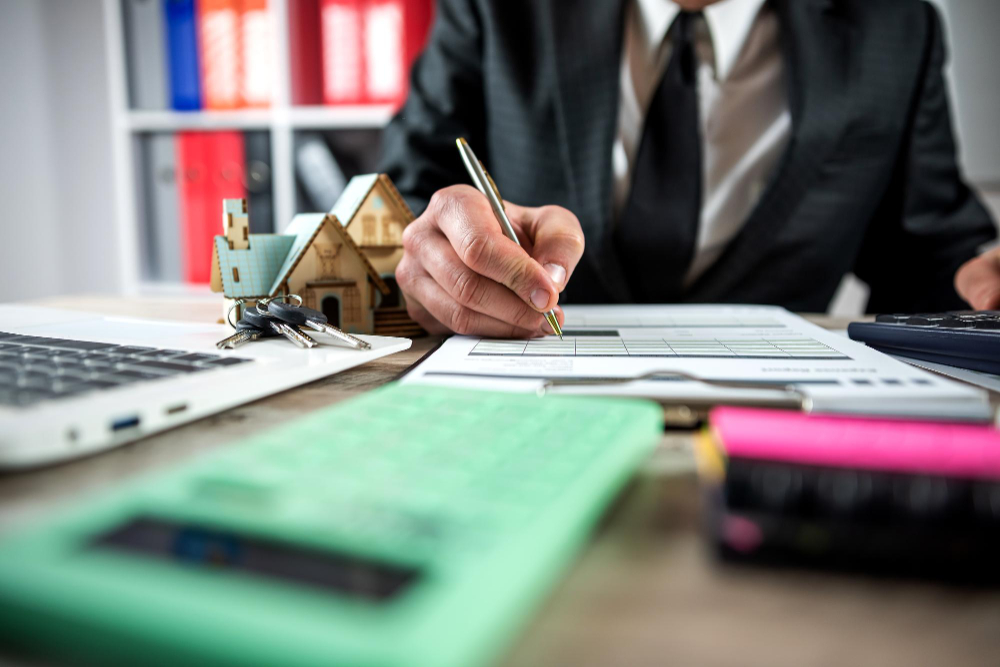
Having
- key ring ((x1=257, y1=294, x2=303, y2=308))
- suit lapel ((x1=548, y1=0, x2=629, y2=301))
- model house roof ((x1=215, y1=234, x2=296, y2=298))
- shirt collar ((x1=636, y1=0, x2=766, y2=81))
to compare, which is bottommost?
key ring ((x1=257, y1=294, x2=303, y2=308))

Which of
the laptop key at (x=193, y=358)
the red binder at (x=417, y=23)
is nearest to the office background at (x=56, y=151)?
the red binder at (x=417, y=23)

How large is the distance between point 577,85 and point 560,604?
950 millimetres

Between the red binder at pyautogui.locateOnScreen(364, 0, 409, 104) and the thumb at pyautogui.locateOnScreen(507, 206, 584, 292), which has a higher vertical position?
the red binder at pyautogui.locateOnScreen(364, 0, 409, 104)

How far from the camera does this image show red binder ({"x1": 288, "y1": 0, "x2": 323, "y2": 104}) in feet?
5.36

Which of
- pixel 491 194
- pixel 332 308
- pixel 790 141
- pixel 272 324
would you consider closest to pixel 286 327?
pixel 272 324

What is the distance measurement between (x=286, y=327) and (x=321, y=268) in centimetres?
12

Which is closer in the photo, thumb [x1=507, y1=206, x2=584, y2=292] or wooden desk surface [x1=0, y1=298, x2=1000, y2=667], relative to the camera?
wooden desk surface [x1=0, y1=298, x2=1000, y2=667]

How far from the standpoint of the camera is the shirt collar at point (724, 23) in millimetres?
1062

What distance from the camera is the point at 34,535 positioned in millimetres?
171

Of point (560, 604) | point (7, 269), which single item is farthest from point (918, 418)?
point (7, 269)

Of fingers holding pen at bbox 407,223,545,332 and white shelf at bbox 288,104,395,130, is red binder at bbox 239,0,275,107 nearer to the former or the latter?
white shelf at bbox 288,104,395,130

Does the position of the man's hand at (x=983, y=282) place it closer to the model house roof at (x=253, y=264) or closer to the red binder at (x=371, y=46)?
the model house roof at (x=253, y=264)

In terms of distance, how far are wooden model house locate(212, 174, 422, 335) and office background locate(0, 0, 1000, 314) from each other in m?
1.73

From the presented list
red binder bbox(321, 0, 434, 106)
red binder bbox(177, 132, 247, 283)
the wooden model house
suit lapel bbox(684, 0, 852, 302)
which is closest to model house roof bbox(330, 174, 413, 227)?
the wooden model house
